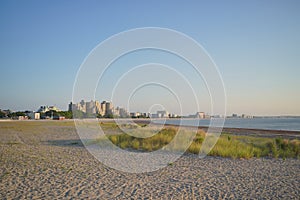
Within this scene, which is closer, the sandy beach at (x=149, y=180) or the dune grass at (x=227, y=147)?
the sandy beach at (x=149, y=180)

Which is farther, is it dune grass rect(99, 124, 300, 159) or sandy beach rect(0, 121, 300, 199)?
dune grass rect(99, 124, 300, 159)

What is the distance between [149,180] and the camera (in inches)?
275

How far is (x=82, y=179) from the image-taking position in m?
6.86

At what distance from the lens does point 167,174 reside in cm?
772

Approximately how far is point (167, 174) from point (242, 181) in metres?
2.10

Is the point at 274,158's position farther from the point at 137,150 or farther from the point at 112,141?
the point at 112,141

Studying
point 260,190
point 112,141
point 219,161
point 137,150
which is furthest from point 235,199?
point 112,141

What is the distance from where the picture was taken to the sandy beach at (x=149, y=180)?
18.4ft

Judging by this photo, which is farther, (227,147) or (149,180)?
(227,147)

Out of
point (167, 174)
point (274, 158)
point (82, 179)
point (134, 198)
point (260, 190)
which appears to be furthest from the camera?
point (274, 158)

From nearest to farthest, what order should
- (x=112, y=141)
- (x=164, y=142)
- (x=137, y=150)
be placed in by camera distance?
(x=137, y=150), (x=164, y=142), (x=112, y=141)

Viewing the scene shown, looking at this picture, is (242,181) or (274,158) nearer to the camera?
(242,181)

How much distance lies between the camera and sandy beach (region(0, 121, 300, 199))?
559 cm

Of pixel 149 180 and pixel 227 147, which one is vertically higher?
pixel 227 147
